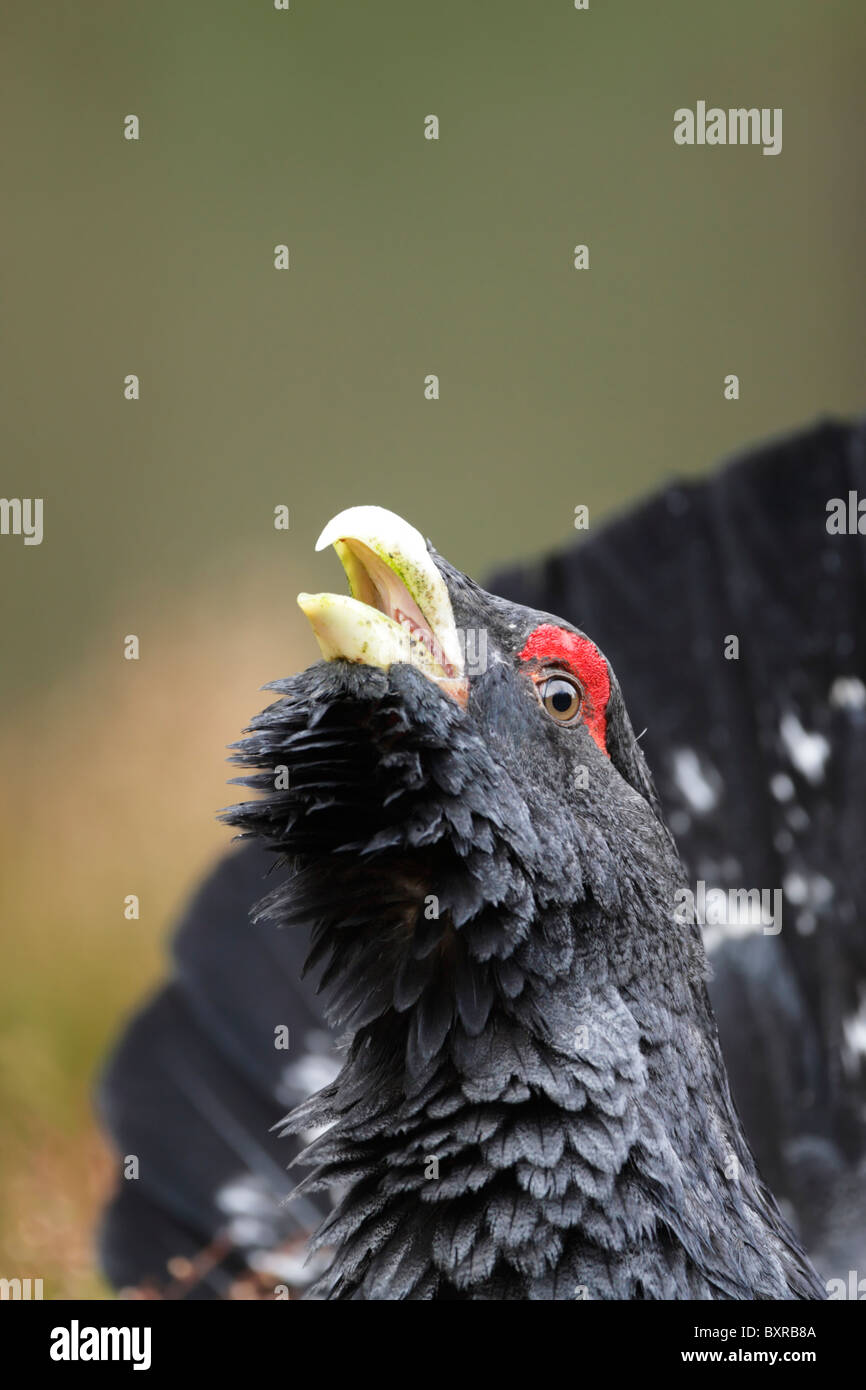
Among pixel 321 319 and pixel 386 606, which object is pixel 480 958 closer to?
pixel 386 606

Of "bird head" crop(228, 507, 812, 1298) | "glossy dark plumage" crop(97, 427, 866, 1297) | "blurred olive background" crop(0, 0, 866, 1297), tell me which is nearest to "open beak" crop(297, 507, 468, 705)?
"bird head" crop(228, 507, 812, 1298)

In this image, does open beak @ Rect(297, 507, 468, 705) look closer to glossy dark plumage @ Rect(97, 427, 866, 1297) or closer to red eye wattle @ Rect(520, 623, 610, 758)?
red eye wattle @ Rect(520, 623, 610, 758)

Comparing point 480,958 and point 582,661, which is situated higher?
point 582,661

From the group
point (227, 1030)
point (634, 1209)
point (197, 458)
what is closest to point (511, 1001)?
point (634, 1209)

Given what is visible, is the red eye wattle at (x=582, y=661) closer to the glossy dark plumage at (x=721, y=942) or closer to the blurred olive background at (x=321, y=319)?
the glossy dark plumage at (x=721, y=942)

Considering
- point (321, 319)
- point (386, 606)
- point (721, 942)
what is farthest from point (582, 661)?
point (321, 319)

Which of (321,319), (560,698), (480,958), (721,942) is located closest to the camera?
(480,958)
